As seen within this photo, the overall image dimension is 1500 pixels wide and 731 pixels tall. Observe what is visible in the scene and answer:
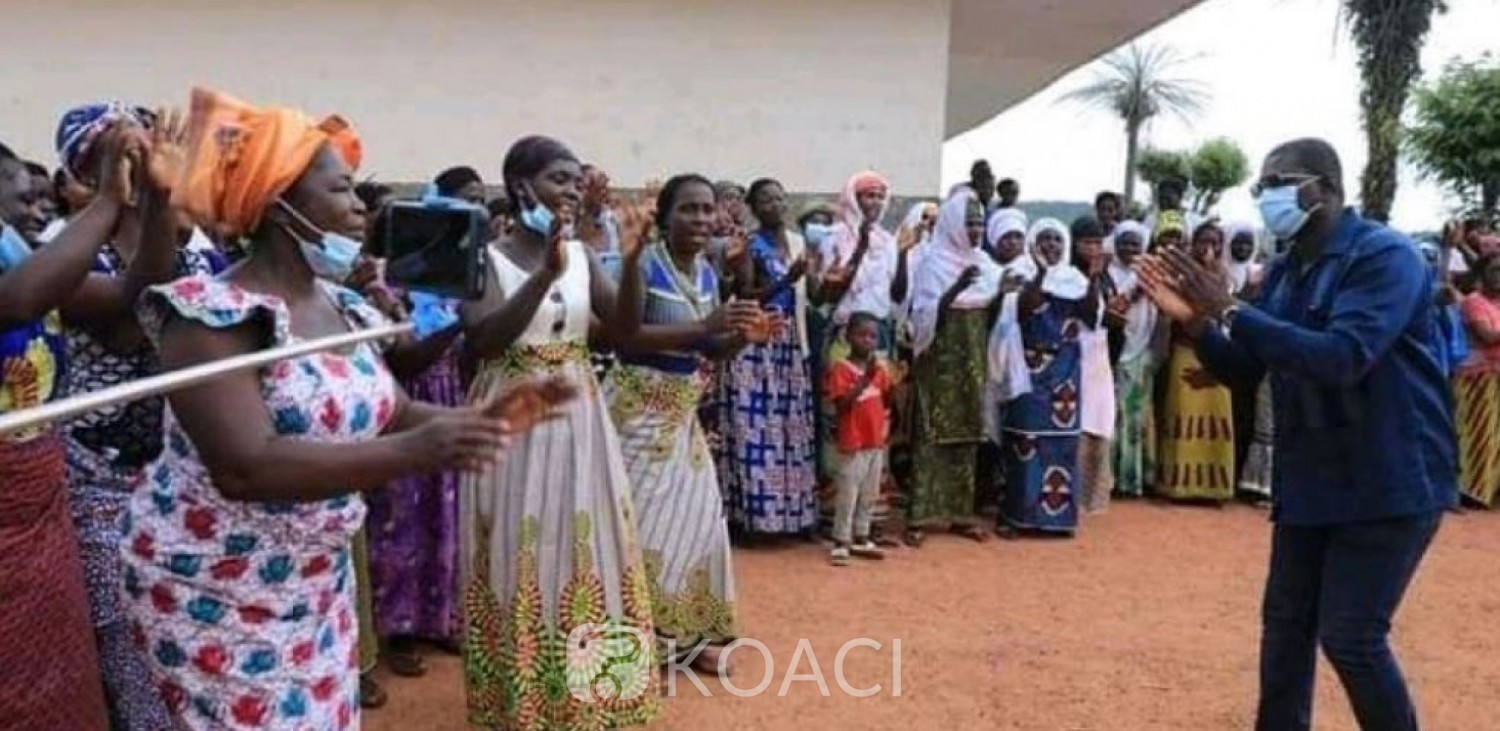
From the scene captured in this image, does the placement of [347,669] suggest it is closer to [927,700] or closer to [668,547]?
[668,547]

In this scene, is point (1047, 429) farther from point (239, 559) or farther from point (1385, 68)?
point (1385, 68)

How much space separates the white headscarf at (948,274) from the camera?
22.8 ft

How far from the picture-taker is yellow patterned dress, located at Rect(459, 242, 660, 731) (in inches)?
145

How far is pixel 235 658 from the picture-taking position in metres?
2.29

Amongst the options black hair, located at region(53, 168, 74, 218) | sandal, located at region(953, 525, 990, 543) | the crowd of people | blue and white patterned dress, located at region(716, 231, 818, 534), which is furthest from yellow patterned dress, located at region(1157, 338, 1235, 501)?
black hair, located at region(53, 168, 74, 218)

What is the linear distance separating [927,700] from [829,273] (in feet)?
8.64

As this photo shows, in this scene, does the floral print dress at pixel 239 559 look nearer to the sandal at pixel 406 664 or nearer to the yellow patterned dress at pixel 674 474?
the yellow patterned dress at pixel 674 474

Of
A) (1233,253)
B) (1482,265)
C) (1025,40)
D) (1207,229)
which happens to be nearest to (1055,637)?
(1207,229)

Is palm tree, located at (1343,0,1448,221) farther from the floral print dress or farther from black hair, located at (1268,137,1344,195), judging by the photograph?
the floral print dress

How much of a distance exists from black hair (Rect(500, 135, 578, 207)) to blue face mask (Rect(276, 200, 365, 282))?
135 cm

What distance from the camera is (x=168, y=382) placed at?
176cm

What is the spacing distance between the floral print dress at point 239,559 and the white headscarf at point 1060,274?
5.18m

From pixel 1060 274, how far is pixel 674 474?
10.9ft

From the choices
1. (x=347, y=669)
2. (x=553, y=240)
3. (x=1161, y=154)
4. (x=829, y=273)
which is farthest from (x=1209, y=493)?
(x=1161, y=154)
